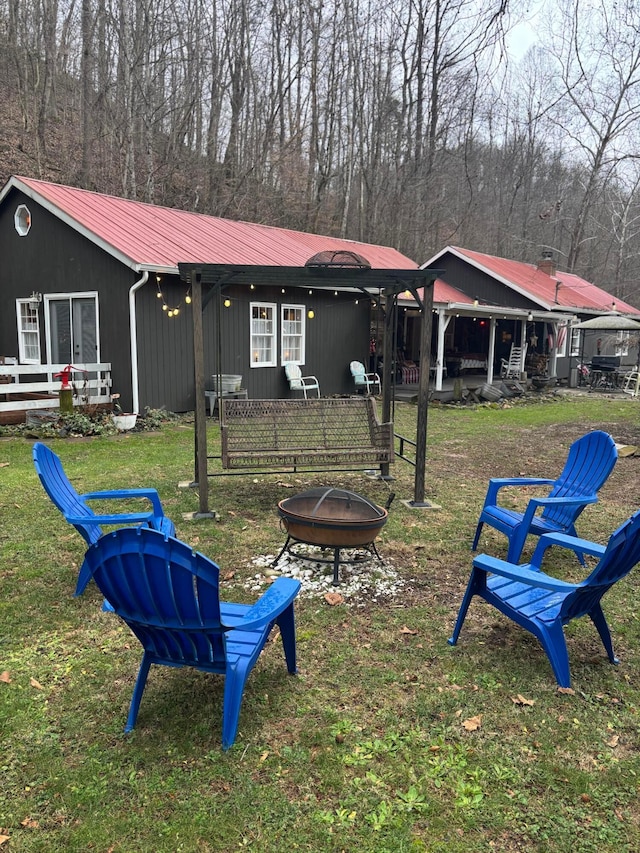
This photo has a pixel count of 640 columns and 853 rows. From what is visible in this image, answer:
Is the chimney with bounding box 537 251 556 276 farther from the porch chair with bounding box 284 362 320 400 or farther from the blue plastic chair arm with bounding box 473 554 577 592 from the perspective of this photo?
the blue plastic chair arm with bounding box 473 554 577 592

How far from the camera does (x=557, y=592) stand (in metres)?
2.93

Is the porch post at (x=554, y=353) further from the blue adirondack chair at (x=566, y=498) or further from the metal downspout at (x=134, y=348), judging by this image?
the blue adirondack chair at (x=566, y=498)

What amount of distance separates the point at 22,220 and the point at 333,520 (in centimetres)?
1157

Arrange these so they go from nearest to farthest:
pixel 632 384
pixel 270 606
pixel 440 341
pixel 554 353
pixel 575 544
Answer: pixel 270 606 < pixel 575 544 < pixel 440 341 < pixel 632 384 < pixel 554 353

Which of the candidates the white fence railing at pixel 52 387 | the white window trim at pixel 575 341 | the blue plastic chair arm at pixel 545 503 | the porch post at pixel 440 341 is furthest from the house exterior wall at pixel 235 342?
the white window trim at pixel 575 341

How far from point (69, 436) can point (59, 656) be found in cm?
683

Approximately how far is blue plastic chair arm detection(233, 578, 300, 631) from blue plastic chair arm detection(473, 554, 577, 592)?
1.01m

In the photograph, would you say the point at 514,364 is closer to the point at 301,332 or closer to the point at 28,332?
the point at 301,332

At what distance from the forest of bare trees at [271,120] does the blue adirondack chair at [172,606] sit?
14521 mm

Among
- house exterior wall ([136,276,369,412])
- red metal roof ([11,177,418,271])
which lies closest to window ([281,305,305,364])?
house exterior wall ([136,276,369,412])

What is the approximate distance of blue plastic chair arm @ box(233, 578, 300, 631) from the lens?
2555mm

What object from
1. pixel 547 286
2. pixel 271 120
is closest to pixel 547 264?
pixel 547 286

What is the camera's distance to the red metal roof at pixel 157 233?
34.6 feet

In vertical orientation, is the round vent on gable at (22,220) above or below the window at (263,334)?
above
